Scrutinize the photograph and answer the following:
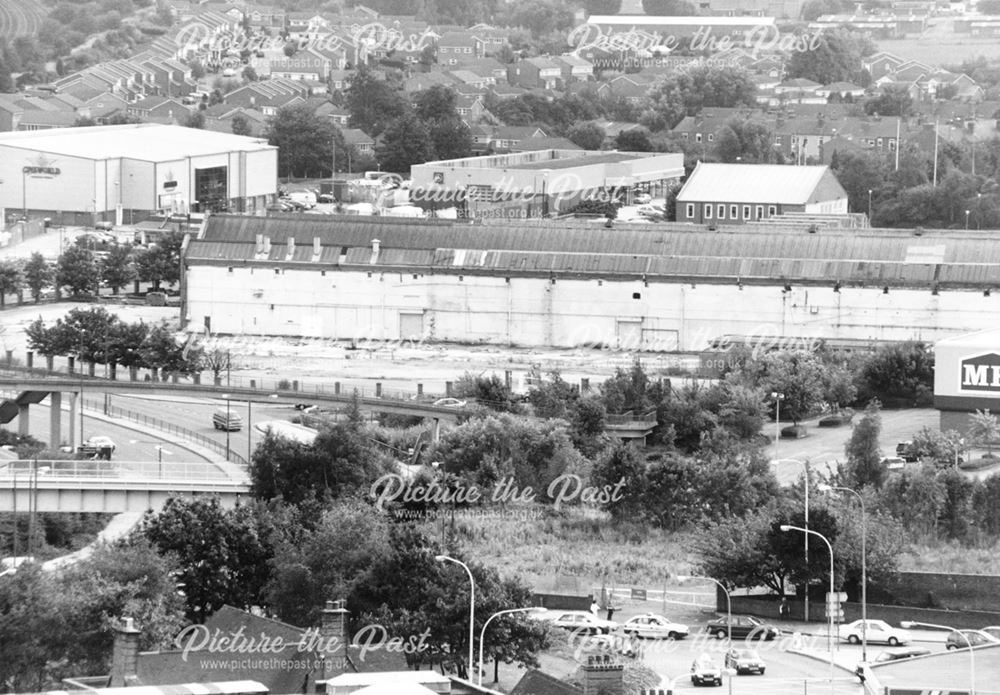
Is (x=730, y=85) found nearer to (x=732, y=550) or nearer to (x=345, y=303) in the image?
(x=345, y=303)

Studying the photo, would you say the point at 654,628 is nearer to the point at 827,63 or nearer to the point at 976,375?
the point at 976,375

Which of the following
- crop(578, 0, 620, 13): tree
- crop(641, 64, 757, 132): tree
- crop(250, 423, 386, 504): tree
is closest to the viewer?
crop(250, 423, 386, 504): tree

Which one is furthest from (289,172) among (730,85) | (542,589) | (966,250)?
(542,589)

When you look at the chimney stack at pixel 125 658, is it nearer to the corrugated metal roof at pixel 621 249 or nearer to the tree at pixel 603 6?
the corrugated metal roof at pixel 621 249

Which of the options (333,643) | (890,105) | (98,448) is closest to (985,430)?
(98,448)

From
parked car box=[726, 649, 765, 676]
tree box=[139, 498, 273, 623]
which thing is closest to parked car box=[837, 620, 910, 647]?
parked car box=[726, 649, 765, 676]

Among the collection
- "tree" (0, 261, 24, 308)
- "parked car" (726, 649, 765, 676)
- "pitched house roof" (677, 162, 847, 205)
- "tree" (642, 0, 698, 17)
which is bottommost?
"parked car" (726, 649, 765, 676)

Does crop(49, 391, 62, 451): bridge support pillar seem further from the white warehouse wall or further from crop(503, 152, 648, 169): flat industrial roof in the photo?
crop(503, 152, 648, 169): flat industrial roof
